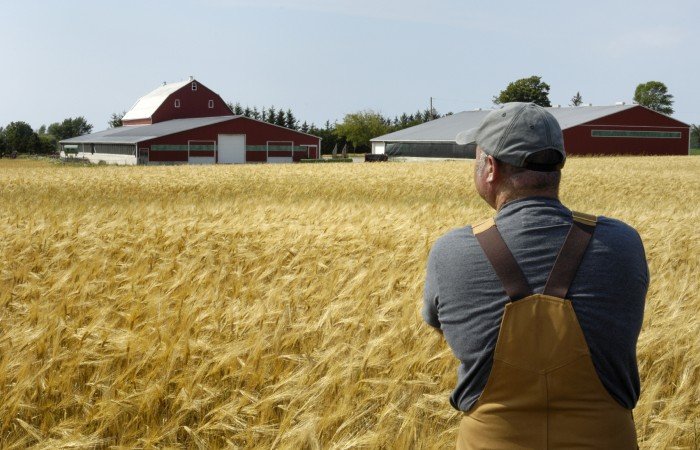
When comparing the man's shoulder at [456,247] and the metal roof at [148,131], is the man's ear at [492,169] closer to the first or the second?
the man's shoulder at [456,247]

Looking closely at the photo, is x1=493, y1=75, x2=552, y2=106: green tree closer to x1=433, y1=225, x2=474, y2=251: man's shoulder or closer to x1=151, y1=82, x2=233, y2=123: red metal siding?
x1=151, y1=82, x2=233, y2=123: red metal siding

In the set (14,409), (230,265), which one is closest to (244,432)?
(14,409)

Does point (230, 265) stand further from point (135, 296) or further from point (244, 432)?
point (244, 432)

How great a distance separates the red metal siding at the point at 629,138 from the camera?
214 ft

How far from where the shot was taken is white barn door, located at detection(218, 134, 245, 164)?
65188mm

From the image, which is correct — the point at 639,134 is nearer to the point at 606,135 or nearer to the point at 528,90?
the point at 606,135

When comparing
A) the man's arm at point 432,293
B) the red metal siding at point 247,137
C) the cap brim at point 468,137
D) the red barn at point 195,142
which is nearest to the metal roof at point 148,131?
the red barn at point 195,142

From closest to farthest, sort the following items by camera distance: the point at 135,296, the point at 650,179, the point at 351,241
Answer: the point at 135,296 < the point at 351,241 < the point at 650,179

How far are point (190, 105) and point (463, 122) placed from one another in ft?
92.3

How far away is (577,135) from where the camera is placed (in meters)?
65.1

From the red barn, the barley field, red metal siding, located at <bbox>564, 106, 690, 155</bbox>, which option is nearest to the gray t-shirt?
the barley field

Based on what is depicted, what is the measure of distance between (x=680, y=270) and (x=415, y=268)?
2.51 metres

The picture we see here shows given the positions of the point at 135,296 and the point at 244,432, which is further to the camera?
the point at 135,296

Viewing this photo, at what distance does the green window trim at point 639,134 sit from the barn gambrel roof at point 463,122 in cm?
135
